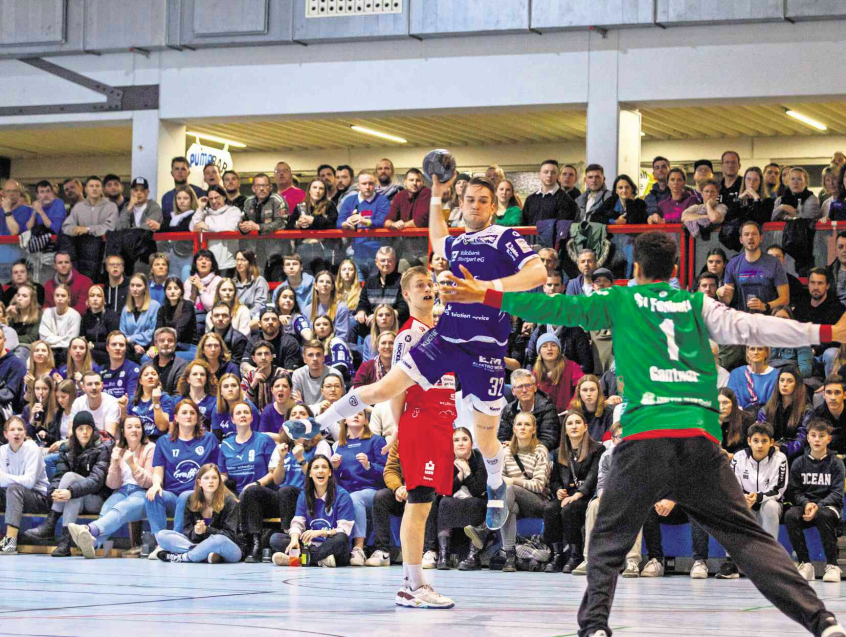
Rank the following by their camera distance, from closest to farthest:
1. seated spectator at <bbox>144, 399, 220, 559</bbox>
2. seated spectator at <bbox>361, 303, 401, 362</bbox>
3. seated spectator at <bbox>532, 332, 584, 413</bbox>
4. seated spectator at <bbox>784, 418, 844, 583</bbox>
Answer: seated spectator at <bbox>784, 418, 844, 583</bbox>
seated spectator at <bbox>144, 399, 220, 559</bbox>
seated spectator at <bbox>532, 332, 584, 413</bbox>
seated spectator at <bbox>361, 303, 401, 362</bbox>

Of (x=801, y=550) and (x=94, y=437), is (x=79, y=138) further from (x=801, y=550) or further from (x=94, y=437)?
(x=801, y=550)

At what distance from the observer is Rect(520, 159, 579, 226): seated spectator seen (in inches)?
612

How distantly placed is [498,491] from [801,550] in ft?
12.8

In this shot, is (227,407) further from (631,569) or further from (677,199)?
(677,199)

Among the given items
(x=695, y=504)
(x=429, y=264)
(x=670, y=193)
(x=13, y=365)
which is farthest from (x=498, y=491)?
(x=13, y=365)

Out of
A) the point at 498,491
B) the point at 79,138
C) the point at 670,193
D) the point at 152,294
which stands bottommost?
the point at 498,491

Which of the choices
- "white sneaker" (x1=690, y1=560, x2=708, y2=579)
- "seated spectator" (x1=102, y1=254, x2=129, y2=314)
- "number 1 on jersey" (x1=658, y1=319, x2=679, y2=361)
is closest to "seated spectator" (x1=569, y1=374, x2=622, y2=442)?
"white sneaker" (x1=690, y1=560, x2=708, y2=579)

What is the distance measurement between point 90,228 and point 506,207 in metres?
6.29

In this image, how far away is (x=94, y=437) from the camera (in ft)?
46.6

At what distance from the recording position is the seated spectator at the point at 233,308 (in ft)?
51.9

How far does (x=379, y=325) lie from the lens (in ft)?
48.5

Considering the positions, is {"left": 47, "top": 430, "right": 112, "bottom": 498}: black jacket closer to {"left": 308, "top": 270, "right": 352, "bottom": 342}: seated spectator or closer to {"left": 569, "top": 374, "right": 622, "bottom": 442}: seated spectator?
{"left": 308, "top": 270, "right": 352, "bottom": 342}: seated spectator

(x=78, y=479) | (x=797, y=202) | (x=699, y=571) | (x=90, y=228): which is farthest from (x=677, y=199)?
(x=90, y=228)

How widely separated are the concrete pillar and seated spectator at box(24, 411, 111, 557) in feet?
23.3
